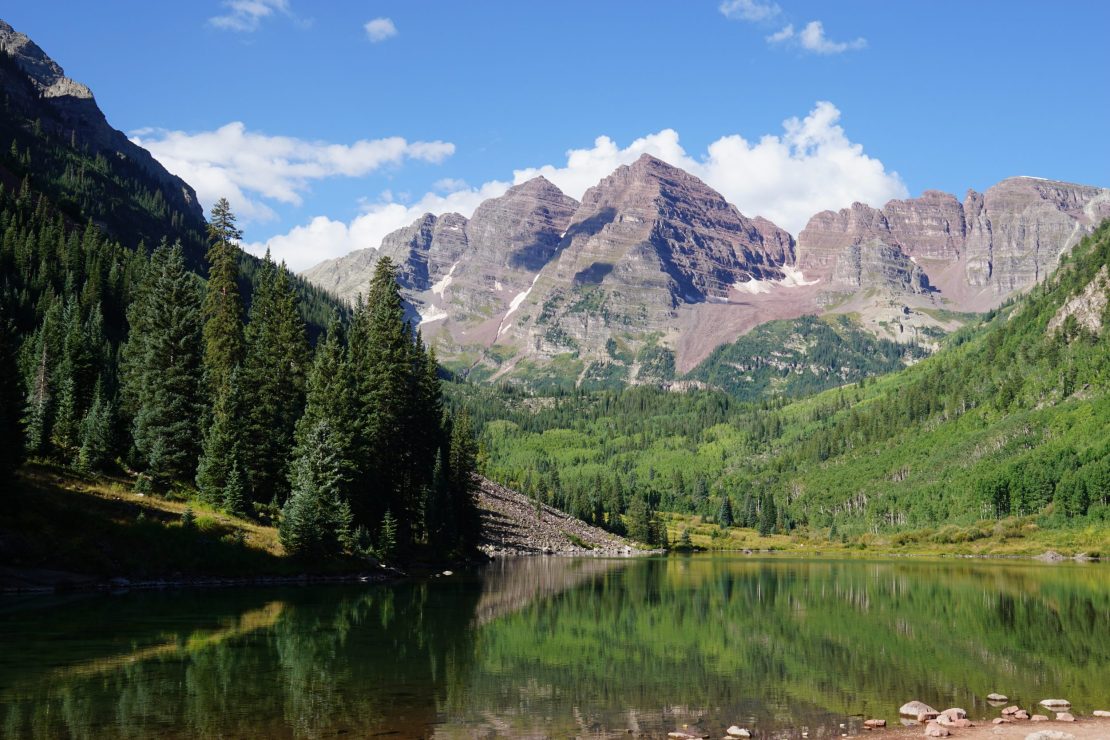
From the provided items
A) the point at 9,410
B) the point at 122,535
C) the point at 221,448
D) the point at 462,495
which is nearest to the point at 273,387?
the point at 221,448

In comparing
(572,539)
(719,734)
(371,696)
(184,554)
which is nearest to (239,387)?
(184,554)

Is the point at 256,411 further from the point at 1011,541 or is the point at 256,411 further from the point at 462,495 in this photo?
the point at 1011,541

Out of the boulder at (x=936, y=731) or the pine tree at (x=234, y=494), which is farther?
the pine tree at (x=234, y=494)

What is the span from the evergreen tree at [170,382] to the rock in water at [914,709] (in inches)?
2648

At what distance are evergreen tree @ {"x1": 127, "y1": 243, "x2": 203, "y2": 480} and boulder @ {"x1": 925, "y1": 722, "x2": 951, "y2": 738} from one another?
6925 centimetres

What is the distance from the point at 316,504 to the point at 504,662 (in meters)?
39.2

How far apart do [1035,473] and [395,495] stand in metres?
158

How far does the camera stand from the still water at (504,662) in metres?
28.0

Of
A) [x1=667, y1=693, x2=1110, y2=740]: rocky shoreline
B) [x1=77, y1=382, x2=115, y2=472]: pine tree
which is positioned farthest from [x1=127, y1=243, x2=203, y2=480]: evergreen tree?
[x1=667, y1=693, x2=1110, y2=740]: rocky shoreline

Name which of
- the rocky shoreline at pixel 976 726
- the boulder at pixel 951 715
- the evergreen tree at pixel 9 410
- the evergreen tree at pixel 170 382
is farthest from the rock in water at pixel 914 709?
the evergreen tree at pixel 170 382

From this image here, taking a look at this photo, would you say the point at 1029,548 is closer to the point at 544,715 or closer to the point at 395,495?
the point at 395,495

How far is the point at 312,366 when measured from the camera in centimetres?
9644

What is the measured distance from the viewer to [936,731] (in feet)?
88.6

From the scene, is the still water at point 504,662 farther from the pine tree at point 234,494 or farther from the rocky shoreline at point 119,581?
the pine tree at point 234,494
